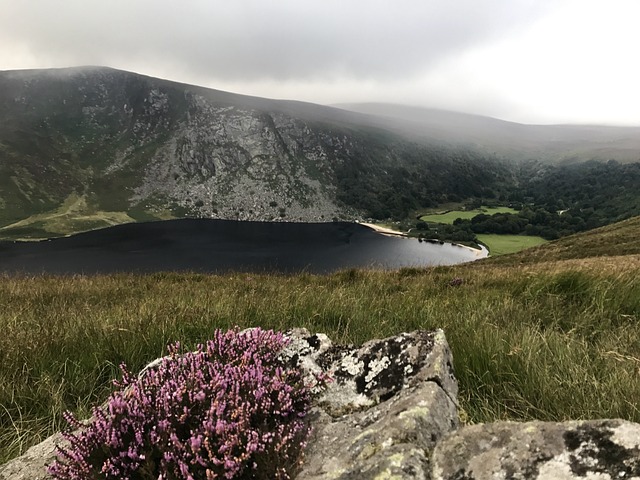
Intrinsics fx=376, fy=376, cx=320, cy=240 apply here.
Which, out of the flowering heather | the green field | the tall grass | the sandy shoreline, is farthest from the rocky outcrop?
the green field

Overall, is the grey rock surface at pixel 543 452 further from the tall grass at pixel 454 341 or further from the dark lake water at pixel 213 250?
the dark lake water at pixel 213 250

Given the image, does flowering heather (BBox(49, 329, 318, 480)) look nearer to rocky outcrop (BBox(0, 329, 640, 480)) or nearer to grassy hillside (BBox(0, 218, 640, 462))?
rocky outcrop (BBox(0, 329, 640, 480))

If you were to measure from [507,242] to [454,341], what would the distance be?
163573 mm

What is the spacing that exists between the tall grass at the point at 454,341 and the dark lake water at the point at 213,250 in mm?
63550

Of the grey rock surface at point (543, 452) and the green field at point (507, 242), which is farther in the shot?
the green field at point (507, 242)

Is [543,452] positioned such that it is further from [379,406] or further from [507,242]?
[507,242]

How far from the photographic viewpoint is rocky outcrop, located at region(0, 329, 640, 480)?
186cm

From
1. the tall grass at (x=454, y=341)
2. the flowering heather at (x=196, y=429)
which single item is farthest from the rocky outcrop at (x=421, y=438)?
the tall grass at (x=454, y=341)

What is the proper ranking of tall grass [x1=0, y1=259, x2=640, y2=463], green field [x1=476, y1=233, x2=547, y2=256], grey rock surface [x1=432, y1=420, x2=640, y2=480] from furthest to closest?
green field [x1=476, y1=233, x2=547, y2=256], tall grass [x1=0, y1=259, x2=640, y2=463], grey rock surface [x1=432, y1=420, x2=640, y2=480]

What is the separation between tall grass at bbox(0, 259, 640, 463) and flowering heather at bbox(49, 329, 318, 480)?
1390 millimetres

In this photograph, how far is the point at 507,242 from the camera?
150625mm

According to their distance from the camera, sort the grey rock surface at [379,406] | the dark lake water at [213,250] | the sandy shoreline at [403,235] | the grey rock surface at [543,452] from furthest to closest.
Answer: the sandy shoreline at [403,235] → the dark lake water at [213,250] → the grey rock surface at [379,406] → the grey rock surface at [543,452]

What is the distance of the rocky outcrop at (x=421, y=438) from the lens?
186 cm

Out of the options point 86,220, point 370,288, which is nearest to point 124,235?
point 86,220
